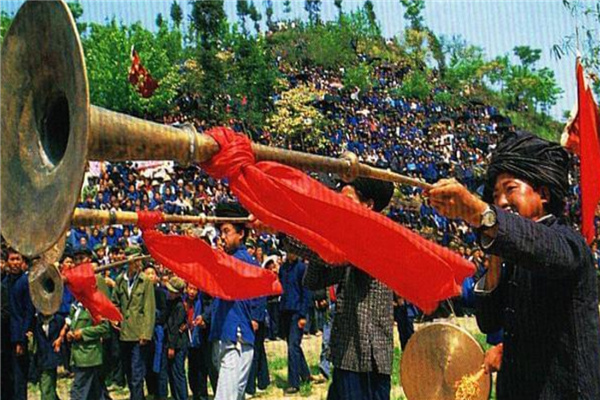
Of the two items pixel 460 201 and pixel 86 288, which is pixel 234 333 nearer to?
pixel 86 288

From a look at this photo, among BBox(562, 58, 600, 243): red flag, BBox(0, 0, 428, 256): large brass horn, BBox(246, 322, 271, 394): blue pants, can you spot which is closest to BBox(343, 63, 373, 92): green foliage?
BBox(246, 322, 271, 394): blue pants

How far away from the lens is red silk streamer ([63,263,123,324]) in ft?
20.4

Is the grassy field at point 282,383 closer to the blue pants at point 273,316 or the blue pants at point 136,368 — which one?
the blue pants at point 273,316

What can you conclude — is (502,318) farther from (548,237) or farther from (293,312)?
(293,312)

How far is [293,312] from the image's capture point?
9.27 metres

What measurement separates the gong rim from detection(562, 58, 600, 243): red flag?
5009mm

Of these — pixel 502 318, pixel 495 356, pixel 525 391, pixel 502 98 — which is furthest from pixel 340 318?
pixel 502 98

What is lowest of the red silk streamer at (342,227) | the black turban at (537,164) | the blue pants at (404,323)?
the blue pants at (404,323)

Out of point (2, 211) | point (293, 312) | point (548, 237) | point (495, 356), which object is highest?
point (2, 211)

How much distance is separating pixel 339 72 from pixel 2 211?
6448 centimetres

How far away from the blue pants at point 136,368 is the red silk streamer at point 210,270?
4.48 metres

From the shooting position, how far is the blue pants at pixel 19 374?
7.34 m

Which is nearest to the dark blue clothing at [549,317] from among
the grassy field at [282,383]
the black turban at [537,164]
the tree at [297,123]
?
the black turban at [537,164]

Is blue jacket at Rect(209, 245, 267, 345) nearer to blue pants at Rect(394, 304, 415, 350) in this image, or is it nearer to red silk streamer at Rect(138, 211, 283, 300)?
red silk streamer at Rect(138, 211, 283, 300)
